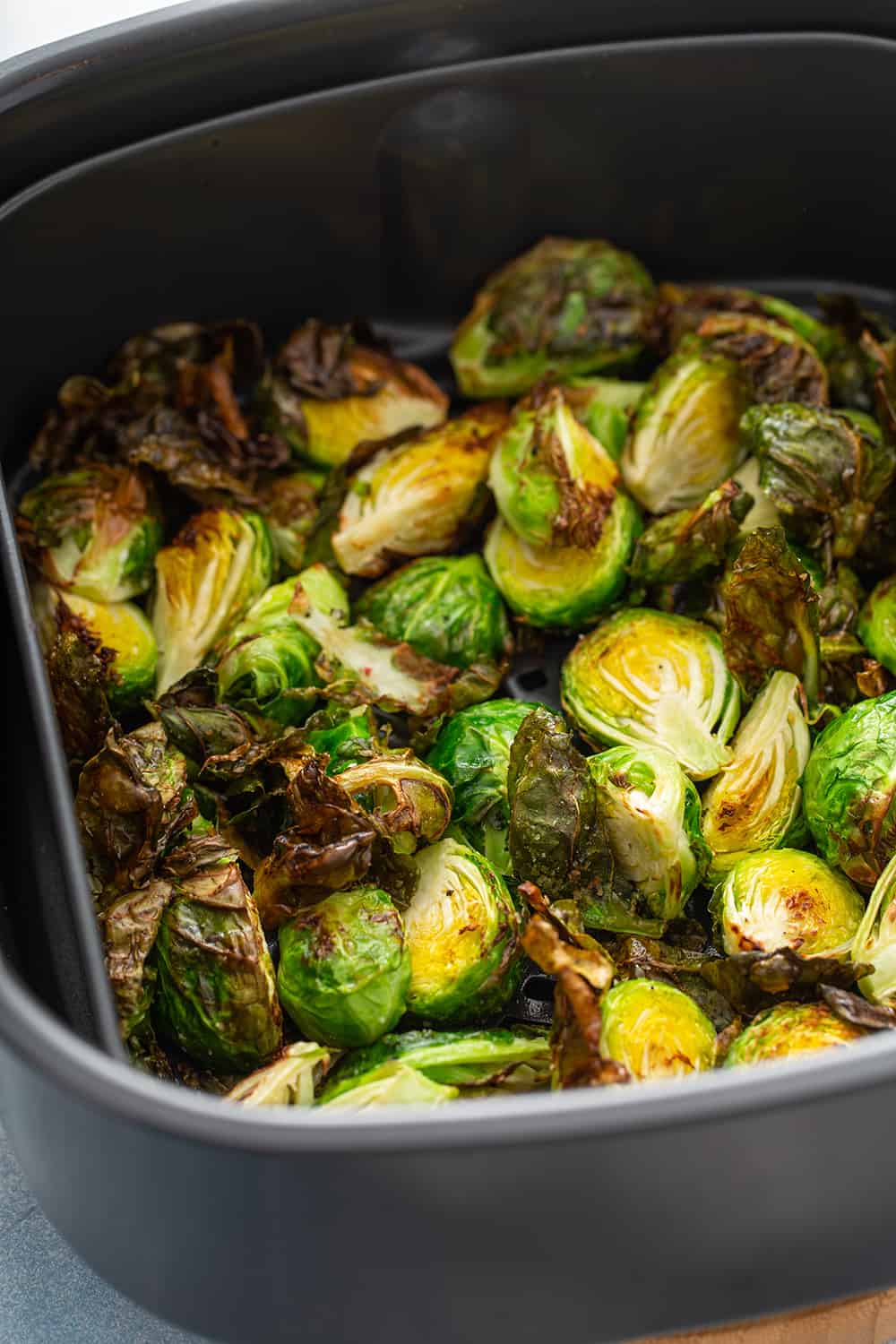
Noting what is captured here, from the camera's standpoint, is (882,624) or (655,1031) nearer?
(655,1031)

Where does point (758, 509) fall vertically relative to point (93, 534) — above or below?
below

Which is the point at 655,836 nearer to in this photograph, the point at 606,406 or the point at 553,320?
the point at 606,406

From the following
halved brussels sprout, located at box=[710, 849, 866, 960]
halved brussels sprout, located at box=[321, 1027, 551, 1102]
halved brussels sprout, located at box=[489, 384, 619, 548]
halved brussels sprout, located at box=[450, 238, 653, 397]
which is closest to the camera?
halved brussels sprout, located at box=[321, 1027, 551, 1102]

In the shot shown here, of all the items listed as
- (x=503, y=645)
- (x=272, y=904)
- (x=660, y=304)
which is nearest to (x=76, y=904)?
(x=272, y=904)

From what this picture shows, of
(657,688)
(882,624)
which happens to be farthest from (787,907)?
(882,624)

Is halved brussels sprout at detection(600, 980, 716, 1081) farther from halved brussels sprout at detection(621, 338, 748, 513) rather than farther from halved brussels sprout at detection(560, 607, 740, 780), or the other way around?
halved brussels sprout at detection(621, 338, 748, 513)

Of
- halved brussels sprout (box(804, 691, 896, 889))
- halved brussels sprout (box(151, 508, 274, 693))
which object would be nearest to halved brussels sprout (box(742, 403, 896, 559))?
halved brussels sprout (box(804, 691, 896, 889))

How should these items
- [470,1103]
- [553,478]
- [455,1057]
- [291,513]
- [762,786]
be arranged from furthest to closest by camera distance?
[291,513] → [553,478] → [762,786] → [455,1057] → [470,1103]
